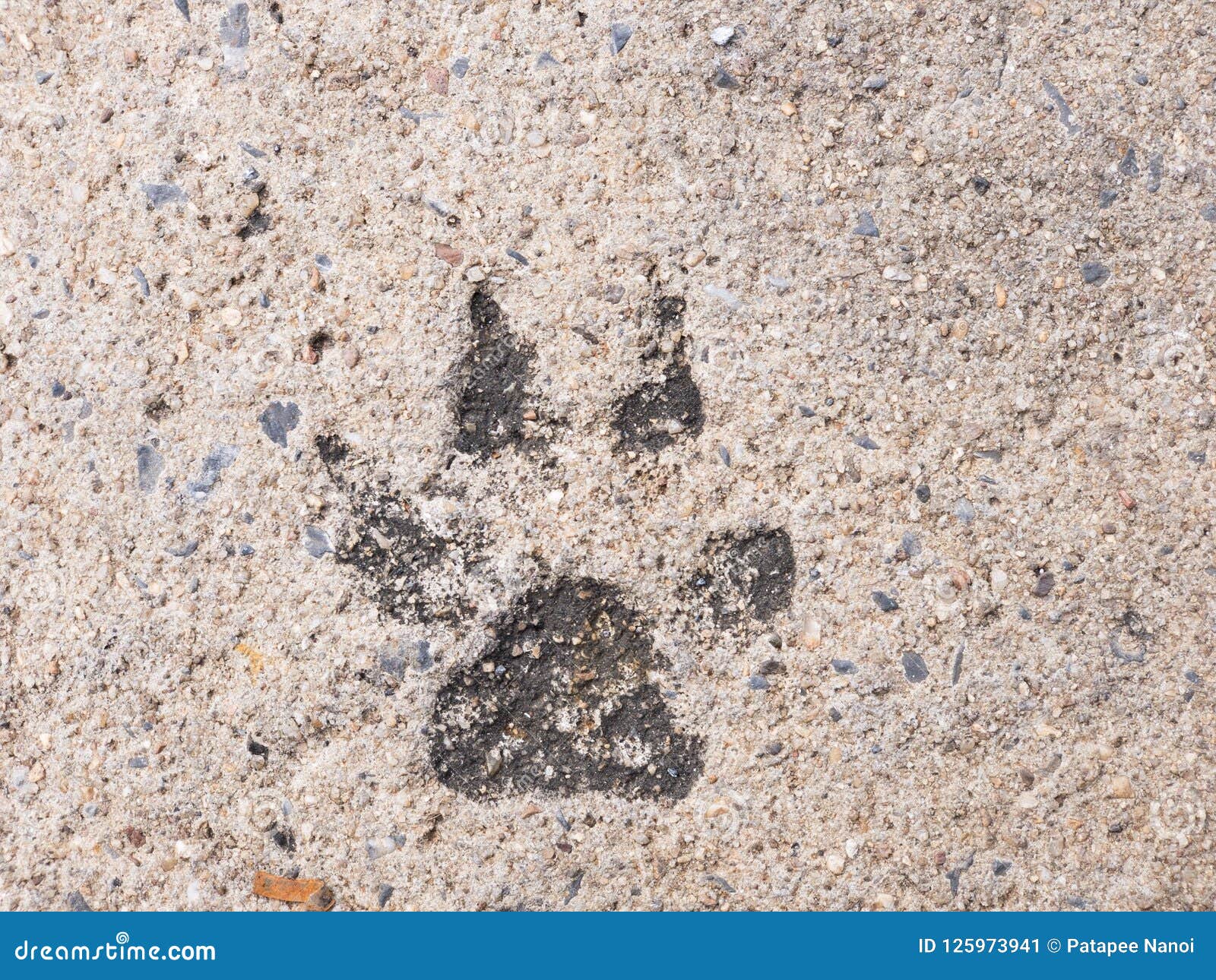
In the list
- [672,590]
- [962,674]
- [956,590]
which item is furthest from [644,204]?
[962,674]

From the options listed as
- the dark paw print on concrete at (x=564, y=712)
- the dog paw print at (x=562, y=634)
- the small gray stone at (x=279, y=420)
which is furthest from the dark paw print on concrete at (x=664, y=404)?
the small gray stone at (x=279, y=420)

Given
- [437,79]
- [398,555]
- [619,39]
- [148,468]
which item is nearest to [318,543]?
[398,555]

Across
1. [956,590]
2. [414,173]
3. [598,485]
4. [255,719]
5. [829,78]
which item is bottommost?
[255,719]

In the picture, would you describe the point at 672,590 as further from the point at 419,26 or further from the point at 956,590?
the point at 419,26

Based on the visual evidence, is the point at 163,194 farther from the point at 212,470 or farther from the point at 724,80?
the point at 724,80

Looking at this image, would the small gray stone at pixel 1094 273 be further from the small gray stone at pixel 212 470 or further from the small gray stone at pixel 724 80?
the small gray stone at pixel 212 470

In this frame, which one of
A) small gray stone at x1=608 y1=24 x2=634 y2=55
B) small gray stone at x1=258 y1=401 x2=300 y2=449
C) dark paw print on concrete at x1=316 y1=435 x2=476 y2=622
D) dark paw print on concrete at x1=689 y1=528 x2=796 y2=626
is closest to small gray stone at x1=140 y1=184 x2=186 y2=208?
small gray stone at x1=258 y1=401 x2=300 y2=449
